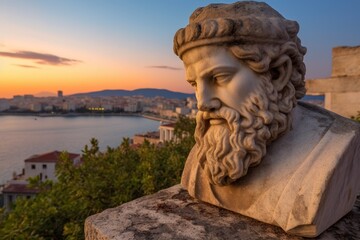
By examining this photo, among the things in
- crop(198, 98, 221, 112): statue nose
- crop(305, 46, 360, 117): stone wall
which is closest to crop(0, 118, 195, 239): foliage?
crop(198, 98, 221, 112): statue nose

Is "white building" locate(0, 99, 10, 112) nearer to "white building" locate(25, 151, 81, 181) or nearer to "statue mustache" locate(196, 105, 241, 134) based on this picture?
"white building" locate(25, 151, 81, 181)

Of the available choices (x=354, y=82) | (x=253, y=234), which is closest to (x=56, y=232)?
(x=253, y=234)

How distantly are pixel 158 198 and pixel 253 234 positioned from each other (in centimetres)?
90

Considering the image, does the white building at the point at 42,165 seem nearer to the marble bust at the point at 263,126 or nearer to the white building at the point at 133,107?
the marble bust at the point at 263,126

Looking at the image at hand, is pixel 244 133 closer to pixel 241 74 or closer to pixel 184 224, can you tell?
pixel 241 74

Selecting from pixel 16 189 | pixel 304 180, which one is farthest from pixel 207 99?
pixel 16 189

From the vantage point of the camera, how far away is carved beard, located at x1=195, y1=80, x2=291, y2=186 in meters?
1.74

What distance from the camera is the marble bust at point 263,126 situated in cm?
163

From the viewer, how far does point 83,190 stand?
12.0 feet

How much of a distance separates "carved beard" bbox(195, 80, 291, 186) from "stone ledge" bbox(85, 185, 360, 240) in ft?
0.97

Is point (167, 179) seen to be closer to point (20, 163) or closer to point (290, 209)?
point (290, 209)

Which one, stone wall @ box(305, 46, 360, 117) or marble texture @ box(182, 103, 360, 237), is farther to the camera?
stone wall @ box(305, 46, 360, 117)

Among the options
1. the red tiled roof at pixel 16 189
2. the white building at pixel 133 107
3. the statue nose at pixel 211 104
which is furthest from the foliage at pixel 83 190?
the white building at pixel 133 107

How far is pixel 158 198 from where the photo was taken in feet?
7.83
